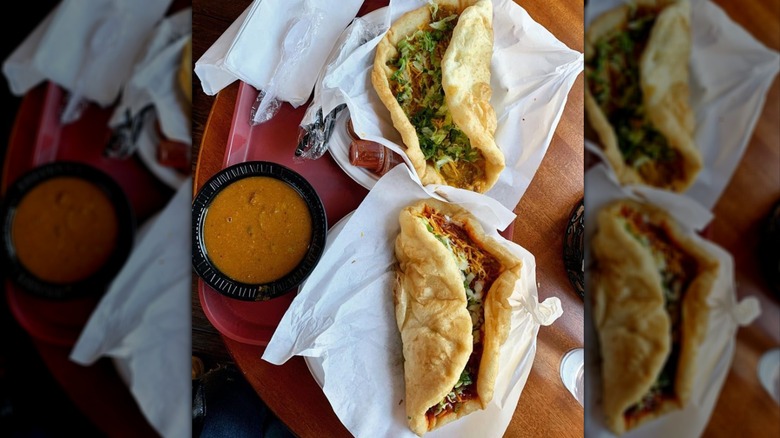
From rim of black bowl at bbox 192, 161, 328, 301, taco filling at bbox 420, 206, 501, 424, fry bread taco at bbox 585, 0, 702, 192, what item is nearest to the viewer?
fry bread taco at bbox 585, 0, 702, 192

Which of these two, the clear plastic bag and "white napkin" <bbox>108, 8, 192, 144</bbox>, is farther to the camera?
the clear plastic bag

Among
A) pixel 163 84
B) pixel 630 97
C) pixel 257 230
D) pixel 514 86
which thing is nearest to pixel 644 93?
pixel 630 97

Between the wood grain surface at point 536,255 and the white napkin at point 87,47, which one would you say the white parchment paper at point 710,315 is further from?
the wood grain surface at point 536,255

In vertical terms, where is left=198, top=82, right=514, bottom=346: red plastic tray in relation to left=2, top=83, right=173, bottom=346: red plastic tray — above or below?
below

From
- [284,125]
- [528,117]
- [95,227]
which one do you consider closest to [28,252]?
[95,227]

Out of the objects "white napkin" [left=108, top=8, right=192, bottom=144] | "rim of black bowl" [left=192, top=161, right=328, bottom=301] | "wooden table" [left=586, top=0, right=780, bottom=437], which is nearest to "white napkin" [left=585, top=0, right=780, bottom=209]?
"wooden table" [left=586, top=0, right=780, bottom=437]

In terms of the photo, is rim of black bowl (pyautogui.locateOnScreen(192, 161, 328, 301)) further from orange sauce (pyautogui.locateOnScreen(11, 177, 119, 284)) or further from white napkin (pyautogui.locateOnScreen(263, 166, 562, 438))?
orange sauce (pyautogui.locateOnScreen(11, 177, 119, 284))

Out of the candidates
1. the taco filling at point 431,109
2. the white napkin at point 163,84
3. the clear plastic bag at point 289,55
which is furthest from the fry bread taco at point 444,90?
the white napkin at point 163,84

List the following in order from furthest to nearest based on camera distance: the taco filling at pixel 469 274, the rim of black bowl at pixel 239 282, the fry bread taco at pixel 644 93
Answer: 1. the taco filling at pixel 469 274
2. the rim of black bowl at pixel 239 282
3. the fry bread taco at pixel 644 93
